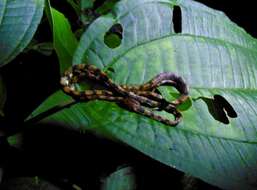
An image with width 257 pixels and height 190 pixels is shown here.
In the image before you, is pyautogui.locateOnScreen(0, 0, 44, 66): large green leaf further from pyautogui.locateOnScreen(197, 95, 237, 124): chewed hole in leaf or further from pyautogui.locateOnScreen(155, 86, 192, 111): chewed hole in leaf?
pyautogui.locateOnScreen(197, 95, 237, 124): chewed hole in leaf

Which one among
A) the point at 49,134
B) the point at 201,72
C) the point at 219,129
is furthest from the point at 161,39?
the point at 49,134

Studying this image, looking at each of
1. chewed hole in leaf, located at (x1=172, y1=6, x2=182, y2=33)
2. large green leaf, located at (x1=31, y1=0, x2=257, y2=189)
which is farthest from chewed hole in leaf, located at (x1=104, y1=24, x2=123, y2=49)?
chewed hole in leaf, located at (x1=172, y1=6, x2=182, y2=33)

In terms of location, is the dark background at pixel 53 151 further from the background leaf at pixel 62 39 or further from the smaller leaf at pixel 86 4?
the smaller leaf at pixel 86 4

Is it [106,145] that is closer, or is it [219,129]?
[219,129]

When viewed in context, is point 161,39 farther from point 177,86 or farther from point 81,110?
point 81,110

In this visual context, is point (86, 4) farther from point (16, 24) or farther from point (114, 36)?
point (16, 24)

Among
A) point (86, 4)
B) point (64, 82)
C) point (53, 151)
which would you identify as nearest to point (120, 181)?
point (53, 151)

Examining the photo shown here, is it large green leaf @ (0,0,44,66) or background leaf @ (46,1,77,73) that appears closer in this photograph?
large green leaf @ (0,0,44,66)
